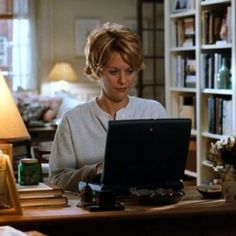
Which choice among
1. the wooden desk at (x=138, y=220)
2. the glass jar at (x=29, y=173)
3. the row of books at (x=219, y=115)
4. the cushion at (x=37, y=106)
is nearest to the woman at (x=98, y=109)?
the glass jar at (x=29, y=173)

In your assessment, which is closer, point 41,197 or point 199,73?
point 41,197

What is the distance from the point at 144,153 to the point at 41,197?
1.29 ft

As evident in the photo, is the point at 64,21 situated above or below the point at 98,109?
above

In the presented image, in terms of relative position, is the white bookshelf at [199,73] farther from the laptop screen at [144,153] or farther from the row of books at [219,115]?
the laptop screen at [144,153]

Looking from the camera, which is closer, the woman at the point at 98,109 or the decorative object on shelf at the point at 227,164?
the decorative object on shelf at the point at 227,164

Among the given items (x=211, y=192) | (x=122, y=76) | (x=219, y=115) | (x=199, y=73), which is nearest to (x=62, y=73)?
(x=199, y=73)

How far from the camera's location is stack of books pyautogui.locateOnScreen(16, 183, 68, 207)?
97.4 inches

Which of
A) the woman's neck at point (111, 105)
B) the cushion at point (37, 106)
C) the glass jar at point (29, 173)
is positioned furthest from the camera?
the cushion at point (37, 106)

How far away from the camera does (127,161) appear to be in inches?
96.3

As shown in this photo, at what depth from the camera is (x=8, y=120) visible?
2.49 metres

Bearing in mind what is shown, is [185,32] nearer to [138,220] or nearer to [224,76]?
[224,76]

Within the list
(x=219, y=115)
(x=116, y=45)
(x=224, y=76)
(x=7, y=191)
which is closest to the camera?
(x=7, y=191)

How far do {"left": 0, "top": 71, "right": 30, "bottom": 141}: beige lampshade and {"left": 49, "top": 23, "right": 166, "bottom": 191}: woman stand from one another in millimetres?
339

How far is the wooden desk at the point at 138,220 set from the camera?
2312mm
